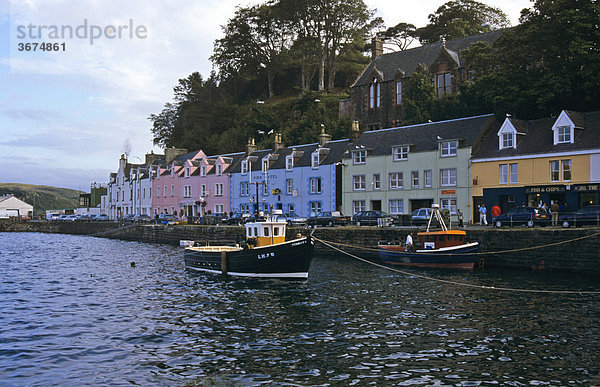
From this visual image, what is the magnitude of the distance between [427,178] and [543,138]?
1194 cm

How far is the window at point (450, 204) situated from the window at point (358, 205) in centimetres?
985

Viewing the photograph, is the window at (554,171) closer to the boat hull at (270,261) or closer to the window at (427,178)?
the window at (427,178)

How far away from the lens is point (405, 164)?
55.7 m

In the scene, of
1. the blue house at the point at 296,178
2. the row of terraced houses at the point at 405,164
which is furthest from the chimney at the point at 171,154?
the blue house at the point at 296,178

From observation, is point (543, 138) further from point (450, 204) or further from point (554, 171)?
point (450, 204)

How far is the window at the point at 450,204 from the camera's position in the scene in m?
51.0

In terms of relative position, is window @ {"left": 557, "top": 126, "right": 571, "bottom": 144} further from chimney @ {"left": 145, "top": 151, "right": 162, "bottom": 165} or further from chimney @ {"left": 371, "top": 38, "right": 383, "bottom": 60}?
chimney @ {"left": 145, "top": 151, "right": 162, "bottom": 165}

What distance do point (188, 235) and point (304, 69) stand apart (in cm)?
4887

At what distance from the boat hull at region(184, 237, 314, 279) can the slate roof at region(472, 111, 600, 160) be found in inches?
1017

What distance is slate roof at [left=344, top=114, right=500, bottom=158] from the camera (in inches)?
2044

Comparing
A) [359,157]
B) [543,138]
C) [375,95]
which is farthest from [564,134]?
[375,95]

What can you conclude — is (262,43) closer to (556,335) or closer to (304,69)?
(304,69)

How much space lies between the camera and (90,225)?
95.8m

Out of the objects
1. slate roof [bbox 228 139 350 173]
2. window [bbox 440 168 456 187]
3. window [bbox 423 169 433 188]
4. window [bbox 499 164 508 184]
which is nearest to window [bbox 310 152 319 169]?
slate roof [bbox 228 139 350 173]
